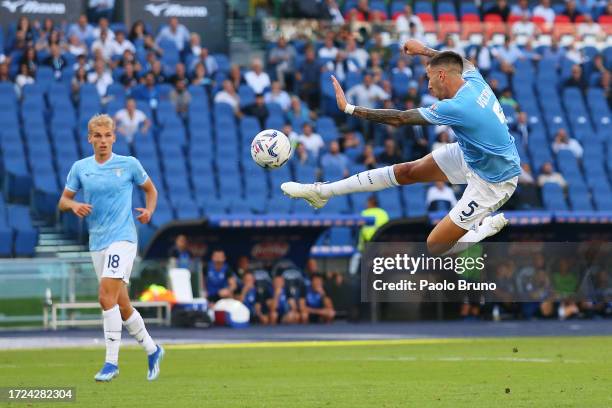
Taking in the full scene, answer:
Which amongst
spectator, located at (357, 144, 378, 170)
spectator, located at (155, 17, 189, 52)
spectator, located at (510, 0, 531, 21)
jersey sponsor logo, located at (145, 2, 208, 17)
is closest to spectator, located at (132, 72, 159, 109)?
spectator, located at (155, 17, 189, 52)

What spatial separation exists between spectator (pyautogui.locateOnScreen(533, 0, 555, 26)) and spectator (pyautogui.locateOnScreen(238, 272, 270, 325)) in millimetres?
14873

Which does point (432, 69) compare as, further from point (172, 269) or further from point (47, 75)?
point (47, 75)

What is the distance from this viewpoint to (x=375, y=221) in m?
27.0

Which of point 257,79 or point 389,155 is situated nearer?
point 389,155

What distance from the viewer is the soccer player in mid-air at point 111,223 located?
45.4 ft

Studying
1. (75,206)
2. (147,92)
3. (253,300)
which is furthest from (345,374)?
(147,92)

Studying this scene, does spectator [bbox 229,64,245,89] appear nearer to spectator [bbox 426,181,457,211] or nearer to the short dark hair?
spectator [bbox 426,181,457,211]

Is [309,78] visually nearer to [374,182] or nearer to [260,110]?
[260,110]

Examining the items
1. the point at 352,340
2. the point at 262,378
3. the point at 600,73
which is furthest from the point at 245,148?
the point at 262,378

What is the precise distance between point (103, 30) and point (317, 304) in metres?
8.18

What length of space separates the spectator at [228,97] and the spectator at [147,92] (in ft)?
4.72

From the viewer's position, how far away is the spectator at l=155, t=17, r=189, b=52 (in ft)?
104

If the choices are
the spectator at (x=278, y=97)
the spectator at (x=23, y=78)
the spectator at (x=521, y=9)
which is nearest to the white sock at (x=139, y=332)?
the spectator at (x=23, y=78)

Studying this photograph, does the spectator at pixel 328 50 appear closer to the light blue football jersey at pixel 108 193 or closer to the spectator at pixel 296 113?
the spectator at pixel 296 113
